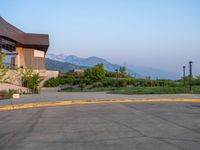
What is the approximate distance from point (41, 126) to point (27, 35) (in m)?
34.7

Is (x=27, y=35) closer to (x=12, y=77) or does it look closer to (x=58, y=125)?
(x=12, y=77)

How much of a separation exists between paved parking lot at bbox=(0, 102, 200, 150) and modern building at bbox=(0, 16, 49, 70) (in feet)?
85.0

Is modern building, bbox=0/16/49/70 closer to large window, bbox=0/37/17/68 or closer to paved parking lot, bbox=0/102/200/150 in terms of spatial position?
large window, bbox=0/37/17/68

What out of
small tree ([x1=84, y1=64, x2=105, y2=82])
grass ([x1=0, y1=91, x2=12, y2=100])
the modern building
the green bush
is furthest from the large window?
grass ([x1=0, y1=91, x2=12, y2=100])

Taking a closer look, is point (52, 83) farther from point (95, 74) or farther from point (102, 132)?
point (102, 132)

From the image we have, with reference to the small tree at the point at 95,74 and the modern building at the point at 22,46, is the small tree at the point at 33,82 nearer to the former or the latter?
the modern building at the point at 22,46

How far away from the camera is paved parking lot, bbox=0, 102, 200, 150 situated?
30.8ft

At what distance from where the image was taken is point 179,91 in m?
30.1

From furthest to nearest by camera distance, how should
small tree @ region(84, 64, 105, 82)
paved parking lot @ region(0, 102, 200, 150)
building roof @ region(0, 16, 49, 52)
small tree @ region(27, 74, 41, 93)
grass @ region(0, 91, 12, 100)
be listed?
small tree @ region(84, 64, 105, 82) < building roof @ region(0, 16, 49, 52) < small tree @ region(27, 74, 41, 93) < grass @ region(0, 91, 12, 100) < paved parking lot @ region(0, 102, 200, 150)

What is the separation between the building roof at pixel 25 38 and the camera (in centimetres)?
4134

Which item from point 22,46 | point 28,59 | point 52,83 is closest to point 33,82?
point 28,59

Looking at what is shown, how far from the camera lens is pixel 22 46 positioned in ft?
147

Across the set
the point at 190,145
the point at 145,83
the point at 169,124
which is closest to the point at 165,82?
the point at 145,83

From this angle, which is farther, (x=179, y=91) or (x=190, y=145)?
(x=179, y=91)
